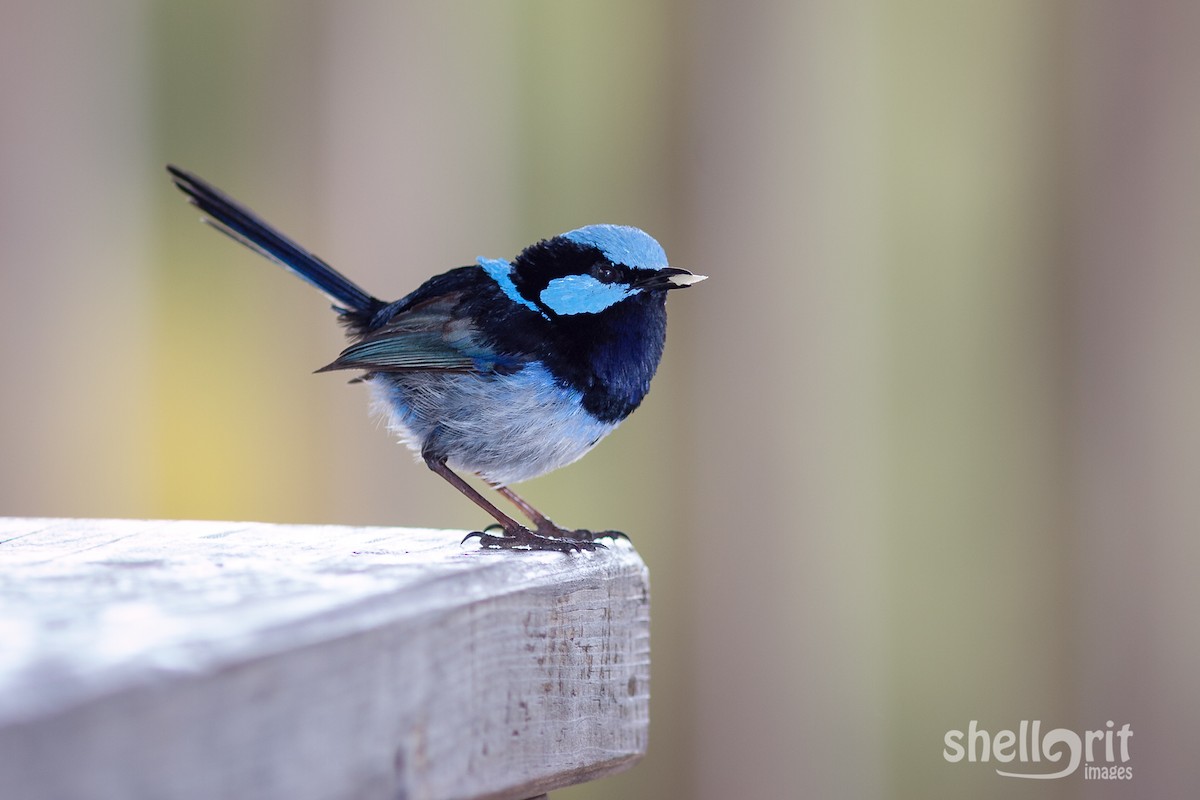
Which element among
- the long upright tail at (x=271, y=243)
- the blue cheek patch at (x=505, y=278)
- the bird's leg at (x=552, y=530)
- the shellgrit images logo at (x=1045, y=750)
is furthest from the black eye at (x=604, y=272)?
the shellgrit images logo at (x=1045, y=750)

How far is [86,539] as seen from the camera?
2.12 meters

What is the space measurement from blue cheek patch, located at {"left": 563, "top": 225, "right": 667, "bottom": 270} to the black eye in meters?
0.01

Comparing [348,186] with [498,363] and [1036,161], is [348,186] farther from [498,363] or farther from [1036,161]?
[1036,161]

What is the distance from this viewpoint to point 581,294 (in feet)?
8.64

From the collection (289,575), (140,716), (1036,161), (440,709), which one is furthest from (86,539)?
(1036,161)

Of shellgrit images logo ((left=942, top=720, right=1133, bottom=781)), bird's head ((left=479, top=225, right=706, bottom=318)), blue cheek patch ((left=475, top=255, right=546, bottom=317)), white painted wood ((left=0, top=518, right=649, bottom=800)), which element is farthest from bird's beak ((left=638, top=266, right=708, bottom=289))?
shellgrit images logo ((left=942, top=720, right=1133, bottom=781))

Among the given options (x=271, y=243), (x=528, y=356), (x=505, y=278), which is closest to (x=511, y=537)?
(x=528, y=356)

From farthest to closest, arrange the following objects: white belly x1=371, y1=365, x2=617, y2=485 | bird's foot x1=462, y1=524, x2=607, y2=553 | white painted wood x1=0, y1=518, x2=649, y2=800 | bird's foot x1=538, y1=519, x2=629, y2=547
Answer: white belly x1=371, y1=365, x2=617, y2=485, bird's foot x1=538, y1=519, x2=629, y2=547, bird's foot x1=462, y1=524, x2=607, y2=553, white painted wood x1=0, y1=518, x2=649, y2=800

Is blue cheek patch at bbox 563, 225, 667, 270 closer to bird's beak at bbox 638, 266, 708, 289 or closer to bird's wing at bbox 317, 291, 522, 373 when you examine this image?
bird's beak at bbox 638, 266, 708, 289

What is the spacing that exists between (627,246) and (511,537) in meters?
0.63

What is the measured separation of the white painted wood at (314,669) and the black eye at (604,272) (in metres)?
0.77

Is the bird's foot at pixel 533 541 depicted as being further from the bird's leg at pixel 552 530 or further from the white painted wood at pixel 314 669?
the white painted wood at pixel 314 669

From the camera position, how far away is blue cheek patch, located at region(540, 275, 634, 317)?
2.61 m

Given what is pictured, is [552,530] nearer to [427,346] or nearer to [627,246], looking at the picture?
[427,346]
